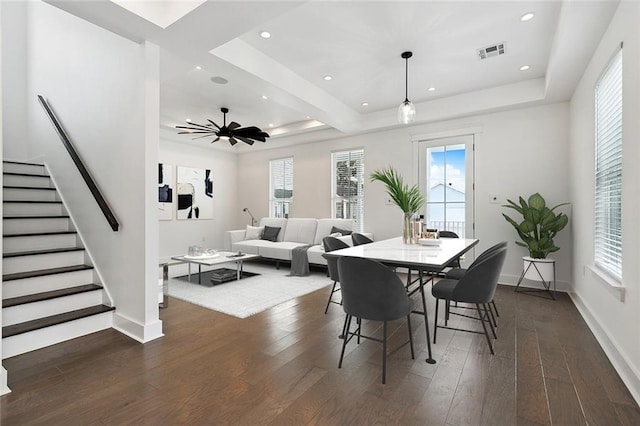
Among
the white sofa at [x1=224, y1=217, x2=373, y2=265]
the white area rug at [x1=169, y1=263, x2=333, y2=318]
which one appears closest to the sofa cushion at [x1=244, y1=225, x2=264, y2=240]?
the white sofa at [x1=224, y1=217, x2=373, y2=265]

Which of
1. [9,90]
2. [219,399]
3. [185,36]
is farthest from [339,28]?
[9,90]

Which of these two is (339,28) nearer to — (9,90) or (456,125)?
(456,125)

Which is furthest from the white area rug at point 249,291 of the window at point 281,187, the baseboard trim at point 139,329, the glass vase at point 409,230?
the window at point 281,187

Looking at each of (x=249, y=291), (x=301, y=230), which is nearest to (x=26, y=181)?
(x=249, y=291)

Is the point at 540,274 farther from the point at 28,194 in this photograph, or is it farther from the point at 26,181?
the point at 26,181

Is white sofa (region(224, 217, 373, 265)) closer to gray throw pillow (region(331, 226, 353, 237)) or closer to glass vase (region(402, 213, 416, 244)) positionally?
gray throw pillow (region(331, 226, 353, 237))

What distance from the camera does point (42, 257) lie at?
122 inches

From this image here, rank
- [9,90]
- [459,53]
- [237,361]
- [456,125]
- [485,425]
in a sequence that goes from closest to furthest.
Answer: [485,425] → [237,361] → [459,53] → [9,90] → [456,125]

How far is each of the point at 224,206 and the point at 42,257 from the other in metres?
4.99

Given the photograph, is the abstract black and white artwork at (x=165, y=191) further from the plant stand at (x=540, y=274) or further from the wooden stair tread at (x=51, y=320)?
the plant stand at (x=540, y=274)

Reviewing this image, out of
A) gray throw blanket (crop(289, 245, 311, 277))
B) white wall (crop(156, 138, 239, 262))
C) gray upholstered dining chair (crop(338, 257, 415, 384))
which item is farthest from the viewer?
white wall (crop(156, 138, 239, 262))

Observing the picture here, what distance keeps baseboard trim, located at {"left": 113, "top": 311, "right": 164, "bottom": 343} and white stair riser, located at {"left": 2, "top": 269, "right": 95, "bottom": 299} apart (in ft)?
2.11

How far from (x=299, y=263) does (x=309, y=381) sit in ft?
11.2

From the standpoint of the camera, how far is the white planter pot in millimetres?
4027
